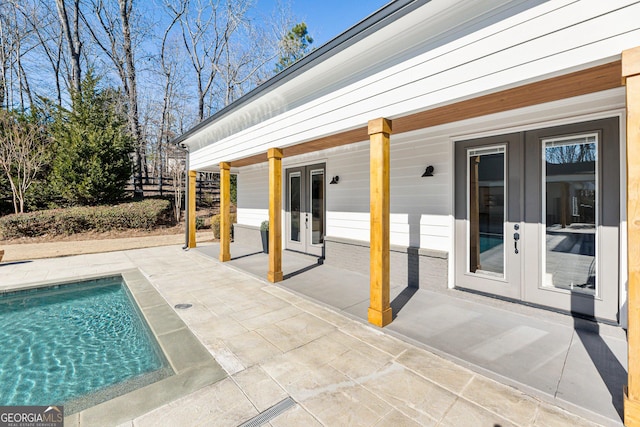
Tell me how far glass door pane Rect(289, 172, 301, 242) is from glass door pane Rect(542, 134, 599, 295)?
221 inches

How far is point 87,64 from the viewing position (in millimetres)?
17844

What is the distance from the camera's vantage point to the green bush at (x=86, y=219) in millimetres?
10898

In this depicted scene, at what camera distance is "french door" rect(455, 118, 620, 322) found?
3.35 meters

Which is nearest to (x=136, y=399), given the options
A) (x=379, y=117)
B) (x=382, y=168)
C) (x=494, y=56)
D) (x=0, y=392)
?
(x=0, y=392)

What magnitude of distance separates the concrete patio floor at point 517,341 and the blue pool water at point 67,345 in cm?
250

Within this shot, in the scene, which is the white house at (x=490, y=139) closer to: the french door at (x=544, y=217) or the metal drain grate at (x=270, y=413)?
the french door at (x=544, y=217)

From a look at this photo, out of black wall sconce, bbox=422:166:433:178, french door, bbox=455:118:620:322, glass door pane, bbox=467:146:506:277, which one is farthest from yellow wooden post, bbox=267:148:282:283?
glass door pane, bbox=467:146:506:277

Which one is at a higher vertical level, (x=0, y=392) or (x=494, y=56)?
(x=494, y=56)

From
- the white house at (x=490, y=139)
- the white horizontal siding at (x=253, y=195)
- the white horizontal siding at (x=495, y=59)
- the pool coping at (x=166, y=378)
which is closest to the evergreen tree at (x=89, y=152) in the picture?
the white horizontal siding at (x=253, y=195)

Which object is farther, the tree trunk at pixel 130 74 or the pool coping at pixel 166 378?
the tree trunk at pixel 130 74

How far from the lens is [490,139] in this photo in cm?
426

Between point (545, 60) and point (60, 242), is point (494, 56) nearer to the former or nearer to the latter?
point (545, 60)

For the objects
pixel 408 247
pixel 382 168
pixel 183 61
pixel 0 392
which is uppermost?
pixel 183 61

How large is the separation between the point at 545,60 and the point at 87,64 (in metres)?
23.8
